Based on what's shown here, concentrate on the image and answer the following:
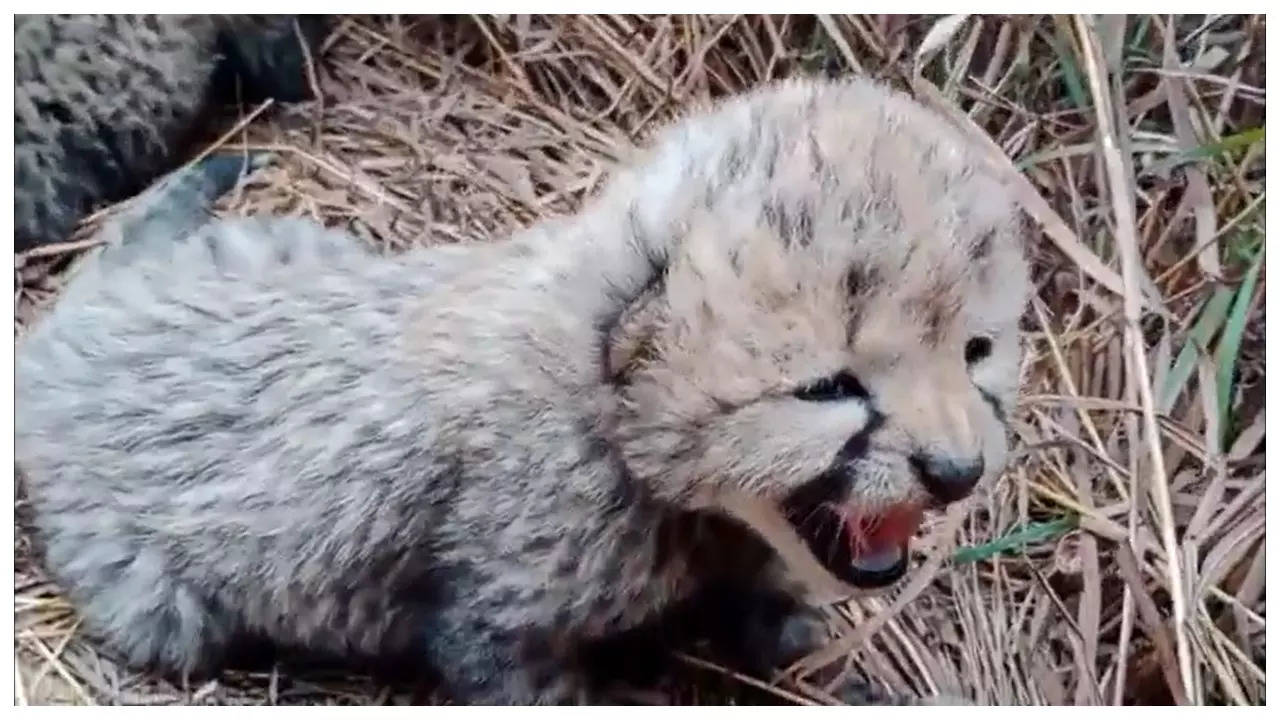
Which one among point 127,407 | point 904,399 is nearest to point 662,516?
point 904,399

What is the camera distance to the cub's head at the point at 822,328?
3.09ft

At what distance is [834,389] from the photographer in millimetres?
952

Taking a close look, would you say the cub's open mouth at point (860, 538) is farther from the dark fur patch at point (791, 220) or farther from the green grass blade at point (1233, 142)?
the green grass blade at point (1233, 142)

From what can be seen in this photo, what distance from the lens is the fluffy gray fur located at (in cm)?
114

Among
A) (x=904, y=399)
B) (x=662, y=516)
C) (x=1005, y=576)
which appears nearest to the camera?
(x=904, y=399)

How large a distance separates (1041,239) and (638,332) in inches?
12.0

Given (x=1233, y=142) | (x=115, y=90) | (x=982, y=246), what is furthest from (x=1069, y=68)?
(x=115, y=90)

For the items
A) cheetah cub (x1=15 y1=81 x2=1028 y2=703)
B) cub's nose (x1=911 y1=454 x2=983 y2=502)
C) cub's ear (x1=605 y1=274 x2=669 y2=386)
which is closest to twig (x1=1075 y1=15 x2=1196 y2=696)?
cheetah cub (x1=15 y1=81 x2=1028 y2=703)

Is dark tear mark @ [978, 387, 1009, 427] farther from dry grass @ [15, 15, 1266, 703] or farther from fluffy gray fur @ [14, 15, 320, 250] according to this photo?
fluffy gray fur @ [14, 15, 320, 250]

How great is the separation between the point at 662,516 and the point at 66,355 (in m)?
0.40

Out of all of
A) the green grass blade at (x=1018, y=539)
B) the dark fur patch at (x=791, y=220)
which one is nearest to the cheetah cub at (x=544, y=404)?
the dark fur patch at (x=791, y=220)

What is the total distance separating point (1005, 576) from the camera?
→ 1170 millimetres

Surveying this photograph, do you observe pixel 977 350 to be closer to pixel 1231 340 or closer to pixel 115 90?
pixel 1231 340

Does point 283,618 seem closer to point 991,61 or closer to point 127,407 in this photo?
point 127,407
